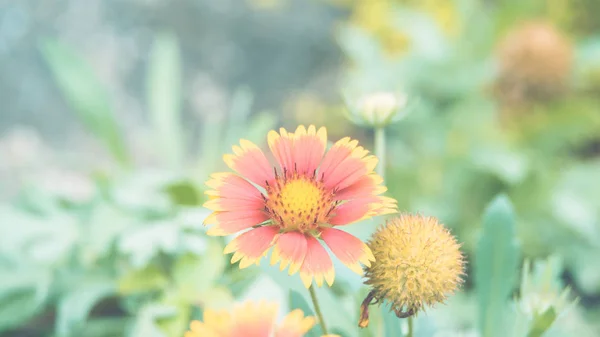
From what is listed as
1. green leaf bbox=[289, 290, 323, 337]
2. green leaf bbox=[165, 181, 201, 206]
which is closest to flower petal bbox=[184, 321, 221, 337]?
green leaf bbox=[289, 290, 323, 337]

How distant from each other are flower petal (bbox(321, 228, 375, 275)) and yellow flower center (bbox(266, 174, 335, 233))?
0.02 metres

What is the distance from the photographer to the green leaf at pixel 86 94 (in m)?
1.58

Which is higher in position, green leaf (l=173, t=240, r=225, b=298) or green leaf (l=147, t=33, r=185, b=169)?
green leaf (l=147, t=33, r=185, b=169)

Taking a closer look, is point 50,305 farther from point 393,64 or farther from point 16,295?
point 393,64

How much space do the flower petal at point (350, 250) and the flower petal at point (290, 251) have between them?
0.09 feet

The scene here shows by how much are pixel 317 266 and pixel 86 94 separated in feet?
4.06

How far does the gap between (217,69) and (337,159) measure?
1.72m

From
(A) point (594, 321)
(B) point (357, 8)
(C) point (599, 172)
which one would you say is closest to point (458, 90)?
(C) point (599, 172)

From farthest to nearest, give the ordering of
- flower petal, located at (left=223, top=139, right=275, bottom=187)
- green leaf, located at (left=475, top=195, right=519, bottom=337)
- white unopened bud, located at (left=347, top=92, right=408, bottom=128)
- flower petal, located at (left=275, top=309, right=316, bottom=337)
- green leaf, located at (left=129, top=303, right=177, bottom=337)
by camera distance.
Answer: green leaf, located at (left=129, top=303, right=177, bottom=337)
green leaf, located at (left=475, top=195, right=519, bottom=337)
white unopened bud, located at (left=347, top=92, right=408, bottom=128)
flower petal, located at (left=223, top=139, right=275, bottom=187)
flower petal, located at (left=275, top=309, right=316, bottom=337)

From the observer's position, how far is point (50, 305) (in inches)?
55.4

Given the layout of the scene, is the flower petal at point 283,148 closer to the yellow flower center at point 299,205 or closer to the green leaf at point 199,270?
the yellow flower center at point 299,205

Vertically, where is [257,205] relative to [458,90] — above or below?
below

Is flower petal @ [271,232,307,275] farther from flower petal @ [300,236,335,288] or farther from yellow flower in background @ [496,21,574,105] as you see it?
yellow flower in background @ [496,21,574,105]

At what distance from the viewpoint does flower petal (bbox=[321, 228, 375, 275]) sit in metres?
0.53
